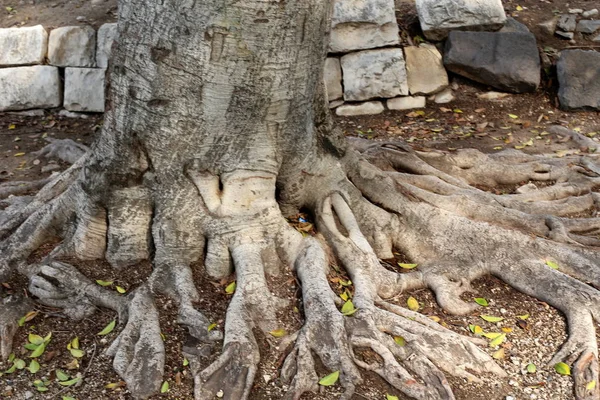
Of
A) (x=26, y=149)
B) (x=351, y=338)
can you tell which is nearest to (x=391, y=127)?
(x=26, y=149)

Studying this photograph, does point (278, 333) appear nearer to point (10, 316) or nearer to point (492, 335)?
point (492, 335)

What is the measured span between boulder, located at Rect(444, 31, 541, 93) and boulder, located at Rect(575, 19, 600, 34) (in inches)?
35.9

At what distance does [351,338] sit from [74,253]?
172 cm

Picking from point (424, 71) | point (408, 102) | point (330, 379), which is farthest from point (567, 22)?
point (330, 379)

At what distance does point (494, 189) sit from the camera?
498 cm

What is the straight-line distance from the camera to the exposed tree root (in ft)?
10.1

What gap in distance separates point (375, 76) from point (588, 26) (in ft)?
9.10

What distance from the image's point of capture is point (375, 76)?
736 centimetres

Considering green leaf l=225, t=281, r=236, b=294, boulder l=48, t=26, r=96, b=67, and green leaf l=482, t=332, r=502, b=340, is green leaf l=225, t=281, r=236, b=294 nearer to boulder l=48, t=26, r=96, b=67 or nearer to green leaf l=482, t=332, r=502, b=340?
green leaf l=482, t=332, r=502, b=340

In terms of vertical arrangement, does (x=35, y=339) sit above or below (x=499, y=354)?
below

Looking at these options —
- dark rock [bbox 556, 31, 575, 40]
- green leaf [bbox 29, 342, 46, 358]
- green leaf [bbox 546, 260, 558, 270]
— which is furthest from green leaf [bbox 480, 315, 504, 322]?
dark rock [bbox 556, 31, 575, 40]

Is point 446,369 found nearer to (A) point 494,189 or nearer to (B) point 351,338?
(B) point 351,338

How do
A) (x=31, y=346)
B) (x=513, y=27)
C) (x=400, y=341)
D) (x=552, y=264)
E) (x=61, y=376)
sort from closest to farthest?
1. (x=61, y=376)
2. (x=400, y=341)
3. (x=31, y=346)
4. (x=552, y=264)
5. (x=513, y=27)

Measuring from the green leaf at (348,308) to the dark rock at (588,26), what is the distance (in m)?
6.06
